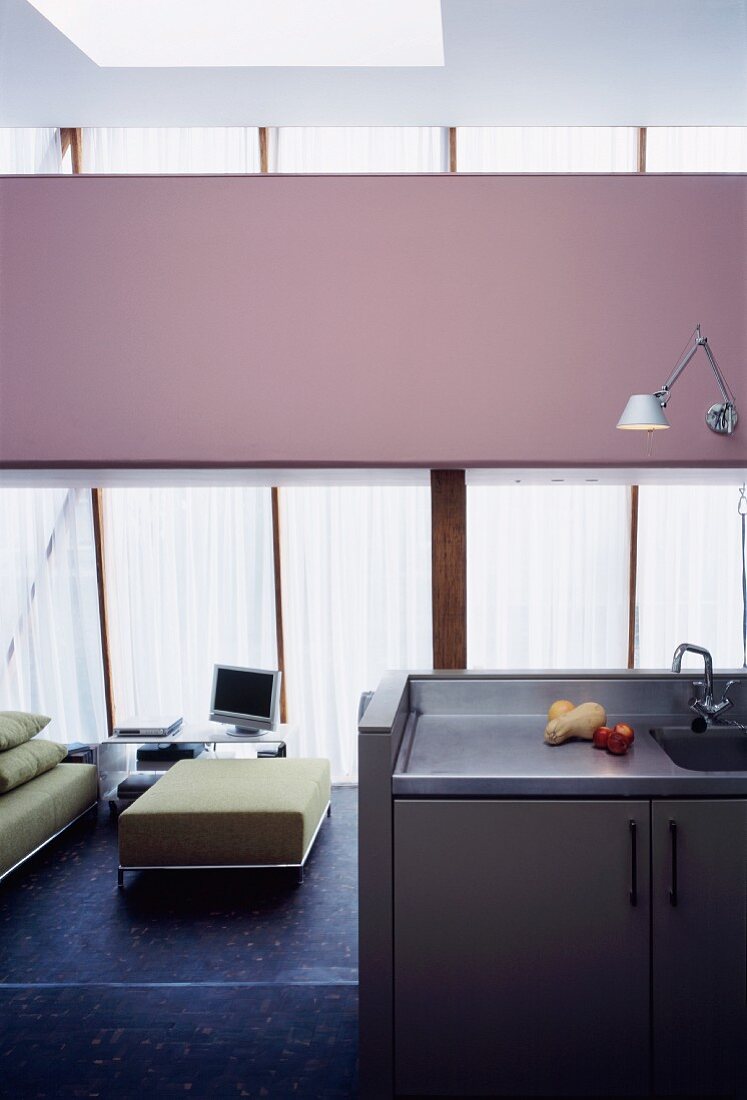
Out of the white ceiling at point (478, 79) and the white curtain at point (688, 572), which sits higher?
the white ceiling at point (478, 79)

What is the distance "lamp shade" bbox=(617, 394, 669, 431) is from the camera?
2.36 metres

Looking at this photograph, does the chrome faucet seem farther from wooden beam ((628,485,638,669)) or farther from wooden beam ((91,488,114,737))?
wooden beam ((91,488,114,737))

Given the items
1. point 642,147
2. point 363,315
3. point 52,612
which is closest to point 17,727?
point 52,612

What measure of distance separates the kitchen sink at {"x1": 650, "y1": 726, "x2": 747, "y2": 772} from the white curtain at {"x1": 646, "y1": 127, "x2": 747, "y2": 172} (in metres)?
3.77

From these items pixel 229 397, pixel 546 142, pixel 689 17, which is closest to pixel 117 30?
pixel 229 397

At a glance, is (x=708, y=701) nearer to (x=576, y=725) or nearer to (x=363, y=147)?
(x=576, y=725)

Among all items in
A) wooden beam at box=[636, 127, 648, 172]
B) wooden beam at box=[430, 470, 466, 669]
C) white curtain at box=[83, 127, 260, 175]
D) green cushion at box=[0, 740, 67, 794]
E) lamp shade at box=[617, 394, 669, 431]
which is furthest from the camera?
white curtain at box=[83, 127, 260, 175]

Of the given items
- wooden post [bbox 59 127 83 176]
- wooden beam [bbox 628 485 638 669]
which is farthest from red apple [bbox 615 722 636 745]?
wooden post [bbox 59 127 83 176]

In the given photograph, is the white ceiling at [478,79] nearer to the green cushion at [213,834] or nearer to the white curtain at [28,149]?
the white curtain at [28,149]

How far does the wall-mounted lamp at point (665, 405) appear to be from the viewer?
2.36 metres

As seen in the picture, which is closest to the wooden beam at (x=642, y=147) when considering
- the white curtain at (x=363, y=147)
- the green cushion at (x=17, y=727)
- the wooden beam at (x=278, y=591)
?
the white curtain at (x=363, y=147)

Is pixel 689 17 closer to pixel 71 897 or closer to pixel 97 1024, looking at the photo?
pixel 97 1024

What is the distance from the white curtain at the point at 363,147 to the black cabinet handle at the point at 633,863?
14.1 feet

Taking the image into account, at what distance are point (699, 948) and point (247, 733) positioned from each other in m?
3.30
